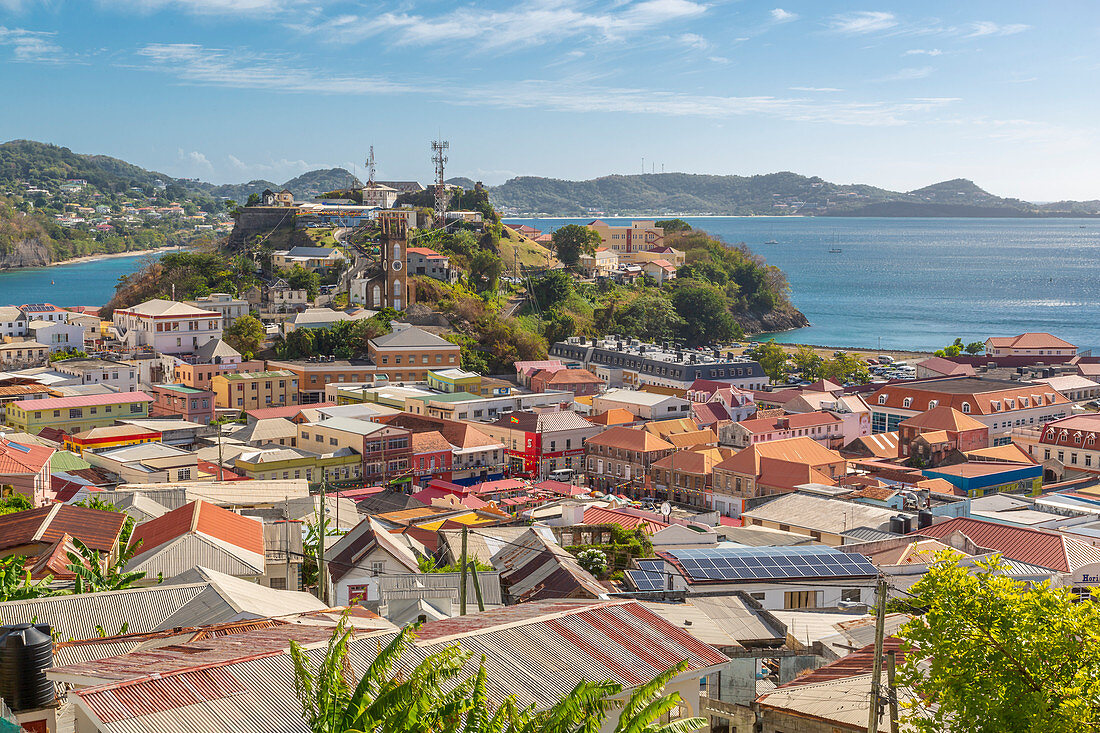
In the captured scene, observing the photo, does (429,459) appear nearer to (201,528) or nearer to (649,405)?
(649,405)

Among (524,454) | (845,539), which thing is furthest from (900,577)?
(524,454)

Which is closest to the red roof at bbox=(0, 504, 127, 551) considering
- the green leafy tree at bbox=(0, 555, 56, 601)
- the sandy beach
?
the green leafy tree at bbox=(0, 555, 56, 601)

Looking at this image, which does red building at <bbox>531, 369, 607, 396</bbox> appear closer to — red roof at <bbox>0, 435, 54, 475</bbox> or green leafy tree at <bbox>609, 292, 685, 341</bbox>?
green leafy tree at <bbox>609, 292, 685, 341</bbox>

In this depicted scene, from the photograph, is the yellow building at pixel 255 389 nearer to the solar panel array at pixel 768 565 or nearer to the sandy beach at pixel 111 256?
the solar panel array at pixel 768 565

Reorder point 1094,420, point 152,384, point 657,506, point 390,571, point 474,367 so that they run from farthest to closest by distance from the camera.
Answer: point 474,367 → point 152,384 → point 1094,420 → point 657,506 → point 390,571

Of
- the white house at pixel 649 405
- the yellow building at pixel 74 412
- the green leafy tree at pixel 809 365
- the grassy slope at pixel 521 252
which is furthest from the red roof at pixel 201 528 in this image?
the grassy slope at pixel 521 252

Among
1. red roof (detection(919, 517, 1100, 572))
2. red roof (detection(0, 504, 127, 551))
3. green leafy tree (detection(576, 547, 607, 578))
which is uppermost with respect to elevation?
red roof (detection(0, 504, 127, 551))

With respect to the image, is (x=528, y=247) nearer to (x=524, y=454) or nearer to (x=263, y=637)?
(x=524, y=454)
